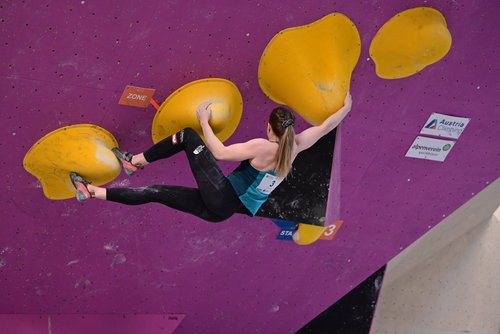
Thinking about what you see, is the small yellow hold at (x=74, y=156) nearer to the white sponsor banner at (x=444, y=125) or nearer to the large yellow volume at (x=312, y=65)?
the large yellow volume at (x=312, y=65)

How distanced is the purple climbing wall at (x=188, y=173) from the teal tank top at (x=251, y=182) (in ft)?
1.39

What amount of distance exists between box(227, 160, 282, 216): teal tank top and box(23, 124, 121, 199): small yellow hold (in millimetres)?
540

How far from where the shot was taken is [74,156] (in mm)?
3186

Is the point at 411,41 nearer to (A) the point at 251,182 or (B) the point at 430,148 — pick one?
(B) the point at 430,148

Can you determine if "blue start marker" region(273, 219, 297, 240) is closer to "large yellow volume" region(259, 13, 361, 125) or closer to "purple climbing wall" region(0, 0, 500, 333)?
"purple climbing wall" region(0, 0, 500, 333)

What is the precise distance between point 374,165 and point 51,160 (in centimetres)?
177

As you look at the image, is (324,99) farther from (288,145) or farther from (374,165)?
(374,165)

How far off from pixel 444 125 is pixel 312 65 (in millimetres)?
1077

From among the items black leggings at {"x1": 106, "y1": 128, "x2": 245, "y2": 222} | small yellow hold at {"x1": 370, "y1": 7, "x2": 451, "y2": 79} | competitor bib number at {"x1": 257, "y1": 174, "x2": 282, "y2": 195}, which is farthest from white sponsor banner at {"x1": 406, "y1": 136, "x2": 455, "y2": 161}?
black leggings at {"x1": 106, "y1": 128, "x2": 245, "y2": 222}

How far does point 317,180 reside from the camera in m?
3.64

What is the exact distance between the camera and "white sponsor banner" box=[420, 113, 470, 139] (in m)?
3.94

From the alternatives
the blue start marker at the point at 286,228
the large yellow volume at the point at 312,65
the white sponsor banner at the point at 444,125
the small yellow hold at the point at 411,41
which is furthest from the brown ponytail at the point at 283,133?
the white sponsor banner at the point at 444,125

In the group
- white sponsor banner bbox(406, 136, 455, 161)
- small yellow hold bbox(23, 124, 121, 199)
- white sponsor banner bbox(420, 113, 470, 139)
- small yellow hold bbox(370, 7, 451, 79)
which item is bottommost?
white sponsor banner bbox(406, 136, 455, 161)

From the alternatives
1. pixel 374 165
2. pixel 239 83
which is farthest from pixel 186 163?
pixel 374 165
